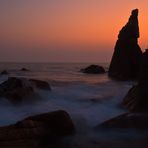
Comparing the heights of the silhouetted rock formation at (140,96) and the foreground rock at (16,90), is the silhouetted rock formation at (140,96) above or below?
above

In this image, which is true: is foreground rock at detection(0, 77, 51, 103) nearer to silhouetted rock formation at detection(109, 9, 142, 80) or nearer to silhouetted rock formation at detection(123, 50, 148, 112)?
silhouetted rock formation at detection(123, 50, 148, 112)

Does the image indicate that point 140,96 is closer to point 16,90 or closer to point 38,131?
point 38,131

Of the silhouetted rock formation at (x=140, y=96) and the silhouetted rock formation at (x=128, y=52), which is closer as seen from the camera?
the silhouetted rock formation at (x=140, y=96)

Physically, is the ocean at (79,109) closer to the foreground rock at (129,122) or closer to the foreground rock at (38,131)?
the foreground rock at (129,122)

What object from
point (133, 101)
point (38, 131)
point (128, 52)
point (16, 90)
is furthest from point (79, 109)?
point (128, 52)

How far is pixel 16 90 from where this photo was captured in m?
16.8

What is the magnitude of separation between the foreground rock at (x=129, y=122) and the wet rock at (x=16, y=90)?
4938 millimetres

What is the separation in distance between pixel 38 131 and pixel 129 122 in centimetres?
299

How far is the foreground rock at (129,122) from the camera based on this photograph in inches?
473

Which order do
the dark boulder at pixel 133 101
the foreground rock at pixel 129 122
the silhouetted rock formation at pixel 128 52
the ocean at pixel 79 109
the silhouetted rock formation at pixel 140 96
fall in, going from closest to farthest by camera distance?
the ocean at pixel 79 109 < the foreground rock at pixel 129 122 < the silhouetted rock formation at pixel 140 96 < the dark boulder at pixel 133 101 < the silhouetted rock formation at pixel 128 52

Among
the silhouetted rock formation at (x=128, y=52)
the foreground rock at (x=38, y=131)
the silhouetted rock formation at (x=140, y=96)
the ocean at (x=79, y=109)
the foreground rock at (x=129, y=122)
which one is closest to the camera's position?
the foreground rock at (x=38, y=131)

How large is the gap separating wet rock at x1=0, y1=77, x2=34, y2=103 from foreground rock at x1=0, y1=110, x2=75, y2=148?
15.7ft

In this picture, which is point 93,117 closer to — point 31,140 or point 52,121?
point 52,121

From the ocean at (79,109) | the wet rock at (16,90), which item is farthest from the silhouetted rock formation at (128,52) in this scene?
the wet rock at (16,90)
